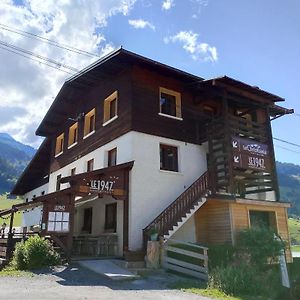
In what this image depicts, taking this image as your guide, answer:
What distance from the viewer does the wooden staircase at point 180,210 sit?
15.3 meters

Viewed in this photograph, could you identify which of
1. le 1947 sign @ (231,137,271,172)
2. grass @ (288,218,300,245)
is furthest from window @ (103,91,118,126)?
grass @ (288,218,300,245)

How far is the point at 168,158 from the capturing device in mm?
18641

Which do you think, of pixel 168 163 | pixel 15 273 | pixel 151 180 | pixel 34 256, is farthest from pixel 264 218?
pixel 15 273

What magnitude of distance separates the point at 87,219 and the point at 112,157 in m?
4.23

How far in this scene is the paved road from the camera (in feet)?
30.1

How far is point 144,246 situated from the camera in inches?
594

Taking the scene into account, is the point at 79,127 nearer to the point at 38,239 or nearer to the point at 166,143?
the point at 166,143

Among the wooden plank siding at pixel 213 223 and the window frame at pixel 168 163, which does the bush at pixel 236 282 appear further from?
the window frame at pixel 168 163

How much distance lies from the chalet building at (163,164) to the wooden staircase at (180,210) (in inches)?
1.8

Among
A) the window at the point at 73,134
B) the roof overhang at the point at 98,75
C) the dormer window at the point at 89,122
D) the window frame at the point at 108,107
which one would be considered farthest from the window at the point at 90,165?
the roof overhang at the point at 98,75

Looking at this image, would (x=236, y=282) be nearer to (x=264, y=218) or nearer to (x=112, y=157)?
(x=264, y=218)

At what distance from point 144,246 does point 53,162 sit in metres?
14.4

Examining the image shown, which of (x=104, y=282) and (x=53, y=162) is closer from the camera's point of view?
(x=104, y=282)

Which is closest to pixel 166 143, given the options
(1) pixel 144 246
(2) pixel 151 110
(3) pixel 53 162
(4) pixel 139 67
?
(2) pixel 151 110
